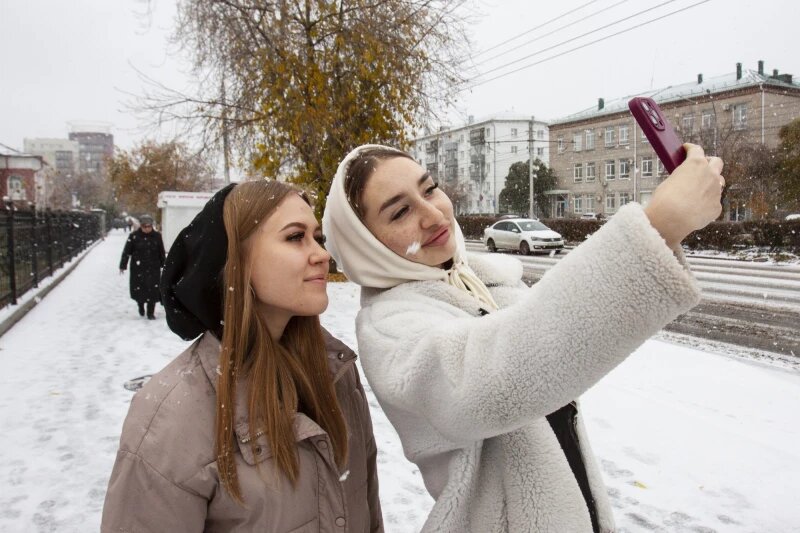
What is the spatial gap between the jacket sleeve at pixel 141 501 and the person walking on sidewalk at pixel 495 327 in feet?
1.61

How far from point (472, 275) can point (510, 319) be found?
508mm

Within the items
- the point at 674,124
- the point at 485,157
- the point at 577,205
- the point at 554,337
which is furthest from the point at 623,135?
the point at 554,337

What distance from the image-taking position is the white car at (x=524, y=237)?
2292 cm

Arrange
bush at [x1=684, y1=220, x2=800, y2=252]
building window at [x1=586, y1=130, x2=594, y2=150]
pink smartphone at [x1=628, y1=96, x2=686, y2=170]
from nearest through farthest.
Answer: pink smartphone at [x1=628, y1=96, x2=686, y2=170], bush at [x1=684, y1=220, x2=800, y2=252], building window at [x1=586, y1=130, x2=594, y2=150]

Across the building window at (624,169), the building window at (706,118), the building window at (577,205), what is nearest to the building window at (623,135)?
the building window at (624,169)

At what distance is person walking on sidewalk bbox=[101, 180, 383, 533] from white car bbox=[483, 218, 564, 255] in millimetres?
22080

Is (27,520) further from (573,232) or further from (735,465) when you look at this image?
(573,232)

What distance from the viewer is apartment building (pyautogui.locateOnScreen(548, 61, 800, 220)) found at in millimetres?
27688

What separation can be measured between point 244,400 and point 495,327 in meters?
0.71

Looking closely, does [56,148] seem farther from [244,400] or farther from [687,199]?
[687,199]

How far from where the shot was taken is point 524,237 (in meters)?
23.1

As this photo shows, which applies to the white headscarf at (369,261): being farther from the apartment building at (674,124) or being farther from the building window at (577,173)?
the building window at (577,173)

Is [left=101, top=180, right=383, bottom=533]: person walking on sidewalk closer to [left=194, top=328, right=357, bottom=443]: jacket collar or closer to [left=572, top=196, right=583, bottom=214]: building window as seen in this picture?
[left=194, top=328, right=357, bottom=443]: jacket collar

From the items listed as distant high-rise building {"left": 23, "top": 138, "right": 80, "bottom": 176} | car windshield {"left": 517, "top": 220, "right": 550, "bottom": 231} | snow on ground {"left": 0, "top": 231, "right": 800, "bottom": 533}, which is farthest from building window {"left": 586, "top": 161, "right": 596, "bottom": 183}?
distant high-rise building {"left": 23, "top": 138, "right": 80, "bottom": 176}
